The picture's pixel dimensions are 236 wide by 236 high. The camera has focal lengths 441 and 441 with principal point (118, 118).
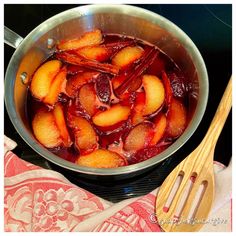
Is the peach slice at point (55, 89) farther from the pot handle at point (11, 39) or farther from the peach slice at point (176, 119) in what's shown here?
the peach slice at point (176, 119)

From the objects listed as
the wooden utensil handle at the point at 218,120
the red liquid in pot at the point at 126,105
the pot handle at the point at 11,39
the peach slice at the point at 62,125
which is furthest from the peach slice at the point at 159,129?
the pot handle at the point at 11,39

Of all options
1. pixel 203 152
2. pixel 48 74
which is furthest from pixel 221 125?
pixel 48 74

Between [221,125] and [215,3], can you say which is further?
[215,3]

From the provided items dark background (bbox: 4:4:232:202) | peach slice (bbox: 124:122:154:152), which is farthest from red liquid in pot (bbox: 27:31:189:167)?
dark background (bbox: 4:4:232:202)

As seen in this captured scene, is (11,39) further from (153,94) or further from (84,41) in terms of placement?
(153,94)

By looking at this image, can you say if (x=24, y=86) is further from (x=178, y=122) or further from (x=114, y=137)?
(x=178, y=122)

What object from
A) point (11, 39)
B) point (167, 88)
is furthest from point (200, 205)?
point (11, 39)
